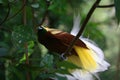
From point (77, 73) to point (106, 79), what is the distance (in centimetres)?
86

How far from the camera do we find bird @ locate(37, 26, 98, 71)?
3.57 feet

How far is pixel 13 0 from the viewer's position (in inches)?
44.8

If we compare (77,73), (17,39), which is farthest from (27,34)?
(77,73)

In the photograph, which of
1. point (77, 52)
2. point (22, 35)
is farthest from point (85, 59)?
point (22, 35)

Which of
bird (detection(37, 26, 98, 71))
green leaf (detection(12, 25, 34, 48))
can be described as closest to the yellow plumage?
bird (detection(37, 26, 98, 71))

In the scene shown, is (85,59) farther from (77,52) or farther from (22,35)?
(22,35)

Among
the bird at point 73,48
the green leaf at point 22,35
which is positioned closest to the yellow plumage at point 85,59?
the bird at point 73,48

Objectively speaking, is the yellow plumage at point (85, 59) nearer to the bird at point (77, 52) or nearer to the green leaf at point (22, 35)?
the bird at point (77, 52)

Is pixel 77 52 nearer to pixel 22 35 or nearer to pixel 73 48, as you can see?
pixel 73 48

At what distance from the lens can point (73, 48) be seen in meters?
1.10

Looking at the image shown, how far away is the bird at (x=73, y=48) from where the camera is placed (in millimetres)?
1088

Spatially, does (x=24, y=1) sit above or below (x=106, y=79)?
above

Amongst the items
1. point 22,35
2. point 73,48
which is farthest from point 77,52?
point 22,35

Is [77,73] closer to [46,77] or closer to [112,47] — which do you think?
[46,77]
